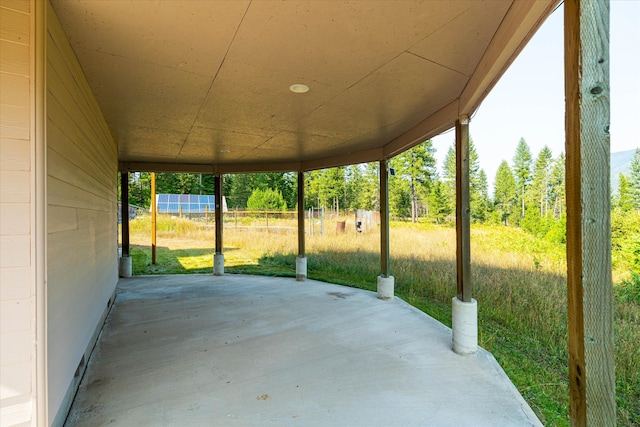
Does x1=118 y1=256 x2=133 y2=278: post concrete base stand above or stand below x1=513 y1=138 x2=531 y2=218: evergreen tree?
below

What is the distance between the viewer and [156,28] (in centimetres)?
194

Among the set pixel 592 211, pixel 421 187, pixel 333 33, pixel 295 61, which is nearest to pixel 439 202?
pixel 421 187

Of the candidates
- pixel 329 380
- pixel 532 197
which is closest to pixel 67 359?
pixel 329 380

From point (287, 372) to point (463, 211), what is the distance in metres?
2.29

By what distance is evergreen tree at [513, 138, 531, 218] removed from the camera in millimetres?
18625

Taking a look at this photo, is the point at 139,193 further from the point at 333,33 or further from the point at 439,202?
the point at 333,33

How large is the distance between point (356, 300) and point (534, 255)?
3210mm

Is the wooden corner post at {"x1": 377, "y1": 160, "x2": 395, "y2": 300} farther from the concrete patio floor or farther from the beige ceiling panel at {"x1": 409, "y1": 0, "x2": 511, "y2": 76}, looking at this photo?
the beige ceiling panel at {"x1": 409, "y1": 0, "x2": 511, "y2": 76}

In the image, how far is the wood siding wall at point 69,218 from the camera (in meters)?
1.84

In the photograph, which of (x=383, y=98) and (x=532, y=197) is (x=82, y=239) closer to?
(x=383, y=98)

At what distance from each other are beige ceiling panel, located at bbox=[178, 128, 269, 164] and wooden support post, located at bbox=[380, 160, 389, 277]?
80.0 inches

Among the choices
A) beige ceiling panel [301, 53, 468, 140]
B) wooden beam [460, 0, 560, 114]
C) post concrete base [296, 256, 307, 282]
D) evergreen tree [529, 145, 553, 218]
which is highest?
evergreen tree [529, 145, 553, 218]

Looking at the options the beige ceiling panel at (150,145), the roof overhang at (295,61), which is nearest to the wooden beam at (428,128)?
the roof overhang at (295,61)

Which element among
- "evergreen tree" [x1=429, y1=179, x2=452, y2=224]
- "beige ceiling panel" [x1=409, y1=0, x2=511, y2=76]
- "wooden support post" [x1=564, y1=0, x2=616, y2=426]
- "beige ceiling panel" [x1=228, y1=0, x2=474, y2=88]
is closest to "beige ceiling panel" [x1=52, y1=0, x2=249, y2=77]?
"beige ceiling panel" [x1=228, y1=0, x2=474, y2=88]
